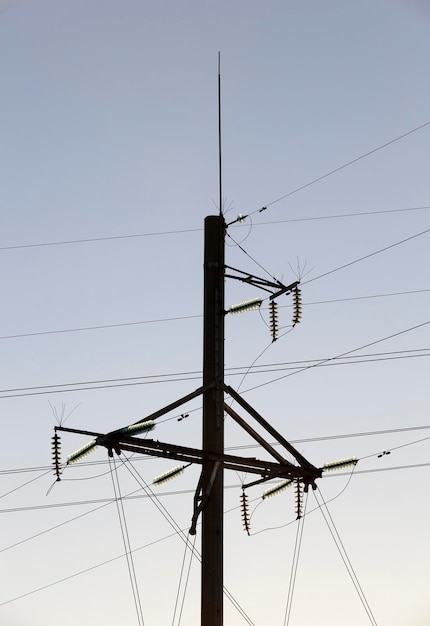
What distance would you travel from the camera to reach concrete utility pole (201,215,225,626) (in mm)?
23078

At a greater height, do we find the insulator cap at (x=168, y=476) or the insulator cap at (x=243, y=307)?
the insulator cap at (x=243, y=307)

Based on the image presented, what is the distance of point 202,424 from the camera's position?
2491 cm

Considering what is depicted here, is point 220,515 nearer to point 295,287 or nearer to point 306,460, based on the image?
point 306,460

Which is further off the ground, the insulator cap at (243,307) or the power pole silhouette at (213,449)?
the insulator cap at (243,307)

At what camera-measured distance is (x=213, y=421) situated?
2475 centimetres

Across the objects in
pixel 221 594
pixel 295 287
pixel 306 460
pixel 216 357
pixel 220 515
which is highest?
pixel 295 287

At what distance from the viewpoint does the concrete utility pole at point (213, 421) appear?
23.1 m

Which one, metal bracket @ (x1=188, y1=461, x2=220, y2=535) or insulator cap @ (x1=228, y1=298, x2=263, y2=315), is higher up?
insulator cap @ (x1=228, y1=298, x2=263, y2=315)

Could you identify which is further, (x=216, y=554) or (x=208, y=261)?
(x=208, y=261)

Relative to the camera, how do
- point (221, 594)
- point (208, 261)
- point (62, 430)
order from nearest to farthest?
1. point (221, 594)
2. point (62, 430)
3. point (208, 261)

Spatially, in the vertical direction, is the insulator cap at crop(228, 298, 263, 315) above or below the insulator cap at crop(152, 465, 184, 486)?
above

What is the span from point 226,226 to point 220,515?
6908 mm

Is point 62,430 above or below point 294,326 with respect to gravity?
below

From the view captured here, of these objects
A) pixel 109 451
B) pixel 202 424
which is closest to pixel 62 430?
pixel 109 451
